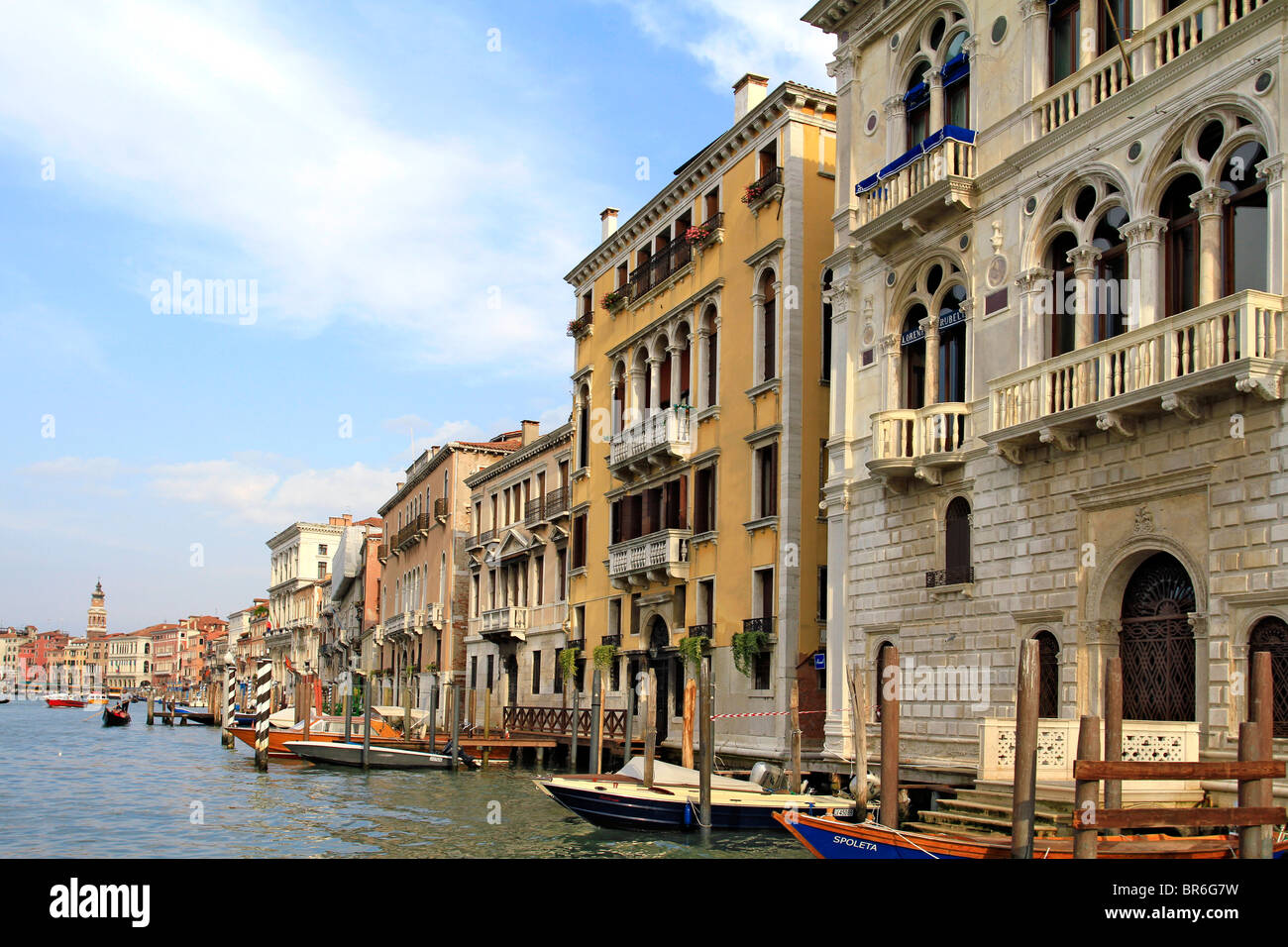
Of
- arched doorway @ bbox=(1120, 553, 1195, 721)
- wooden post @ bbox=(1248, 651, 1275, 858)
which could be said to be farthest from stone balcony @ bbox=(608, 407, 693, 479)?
wooden post @ bbox=(1248, 651, 1275, 858)

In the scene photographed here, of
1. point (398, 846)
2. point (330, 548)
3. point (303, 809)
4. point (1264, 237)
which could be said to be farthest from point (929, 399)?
point (330, 548)

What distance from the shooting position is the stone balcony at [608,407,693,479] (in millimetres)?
25484

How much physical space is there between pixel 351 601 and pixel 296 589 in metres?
20.2

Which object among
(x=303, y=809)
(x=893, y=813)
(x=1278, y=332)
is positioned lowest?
(x=303, y=809)

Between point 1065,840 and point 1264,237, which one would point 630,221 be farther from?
point 1065,840

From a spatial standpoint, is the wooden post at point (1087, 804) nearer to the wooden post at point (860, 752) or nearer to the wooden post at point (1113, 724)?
the wooden post at point (1113, 724)

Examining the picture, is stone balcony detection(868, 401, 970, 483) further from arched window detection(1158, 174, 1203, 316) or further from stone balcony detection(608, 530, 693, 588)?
stone balcony detection(608, 530, 693, 588)

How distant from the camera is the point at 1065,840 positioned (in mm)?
10727

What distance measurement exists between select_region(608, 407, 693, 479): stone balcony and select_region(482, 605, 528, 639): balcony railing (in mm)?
7679

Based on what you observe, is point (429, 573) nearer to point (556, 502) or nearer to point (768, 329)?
point (556, 502)

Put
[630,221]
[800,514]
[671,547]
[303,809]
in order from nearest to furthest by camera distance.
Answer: [303,809], [800,514], [671,547], [630,221]

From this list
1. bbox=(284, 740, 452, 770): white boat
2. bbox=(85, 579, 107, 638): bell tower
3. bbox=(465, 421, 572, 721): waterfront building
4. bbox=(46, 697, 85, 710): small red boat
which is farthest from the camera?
bbox=(85, 579, 107, 638): bell tower

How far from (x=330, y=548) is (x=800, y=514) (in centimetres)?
7756

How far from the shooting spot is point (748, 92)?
1013 inches
